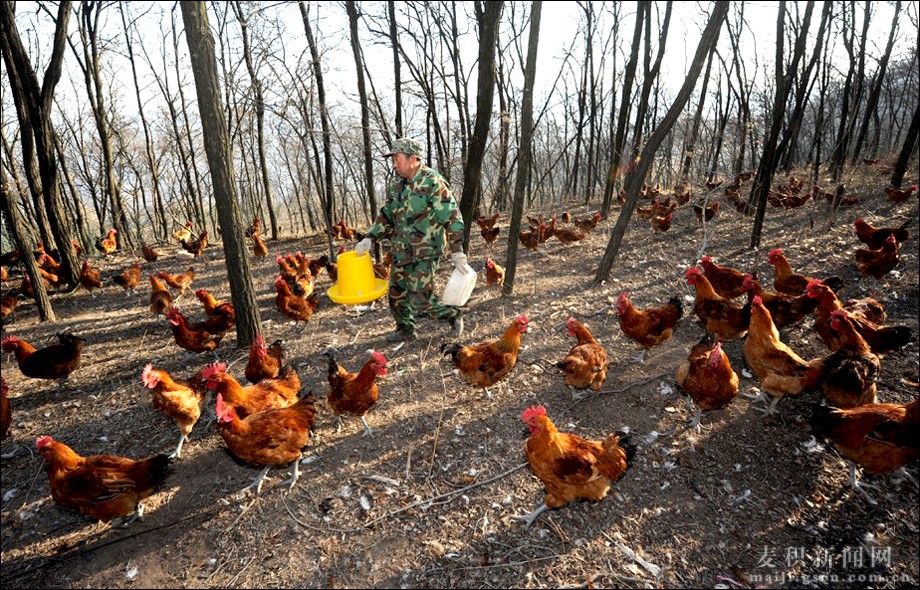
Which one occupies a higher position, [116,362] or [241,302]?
[241,302]

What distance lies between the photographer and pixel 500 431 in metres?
4.14

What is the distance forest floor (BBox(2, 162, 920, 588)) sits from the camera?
2.82 meters

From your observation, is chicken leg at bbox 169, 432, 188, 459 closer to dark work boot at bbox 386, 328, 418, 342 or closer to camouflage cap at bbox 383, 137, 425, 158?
dark work boot at bbox 386, 328, 418, 342

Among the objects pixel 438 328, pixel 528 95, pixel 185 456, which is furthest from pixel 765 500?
pixel 528 95

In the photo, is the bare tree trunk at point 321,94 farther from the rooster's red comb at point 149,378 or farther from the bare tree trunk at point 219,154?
the rooster's red comb at point 149,378

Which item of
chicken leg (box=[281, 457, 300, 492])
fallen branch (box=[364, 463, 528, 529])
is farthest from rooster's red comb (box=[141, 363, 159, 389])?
fallen branch (box=[364, 463, 528, 529])

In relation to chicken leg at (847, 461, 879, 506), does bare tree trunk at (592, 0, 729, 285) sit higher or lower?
higher

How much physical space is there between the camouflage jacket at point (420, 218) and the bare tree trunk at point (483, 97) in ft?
3.14

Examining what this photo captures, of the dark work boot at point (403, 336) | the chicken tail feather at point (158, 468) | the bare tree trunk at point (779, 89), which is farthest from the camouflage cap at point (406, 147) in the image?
the bare tree trunk at point (779, 89)

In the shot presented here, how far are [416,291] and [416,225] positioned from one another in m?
0.88

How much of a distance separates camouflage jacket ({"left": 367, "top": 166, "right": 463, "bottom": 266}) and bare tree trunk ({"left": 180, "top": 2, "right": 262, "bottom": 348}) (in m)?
1.64

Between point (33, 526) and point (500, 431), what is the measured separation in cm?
402

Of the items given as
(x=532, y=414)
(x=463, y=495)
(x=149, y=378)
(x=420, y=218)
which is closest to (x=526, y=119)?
(x=420, y=218)

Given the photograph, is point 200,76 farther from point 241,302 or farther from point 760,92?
point 760,92
